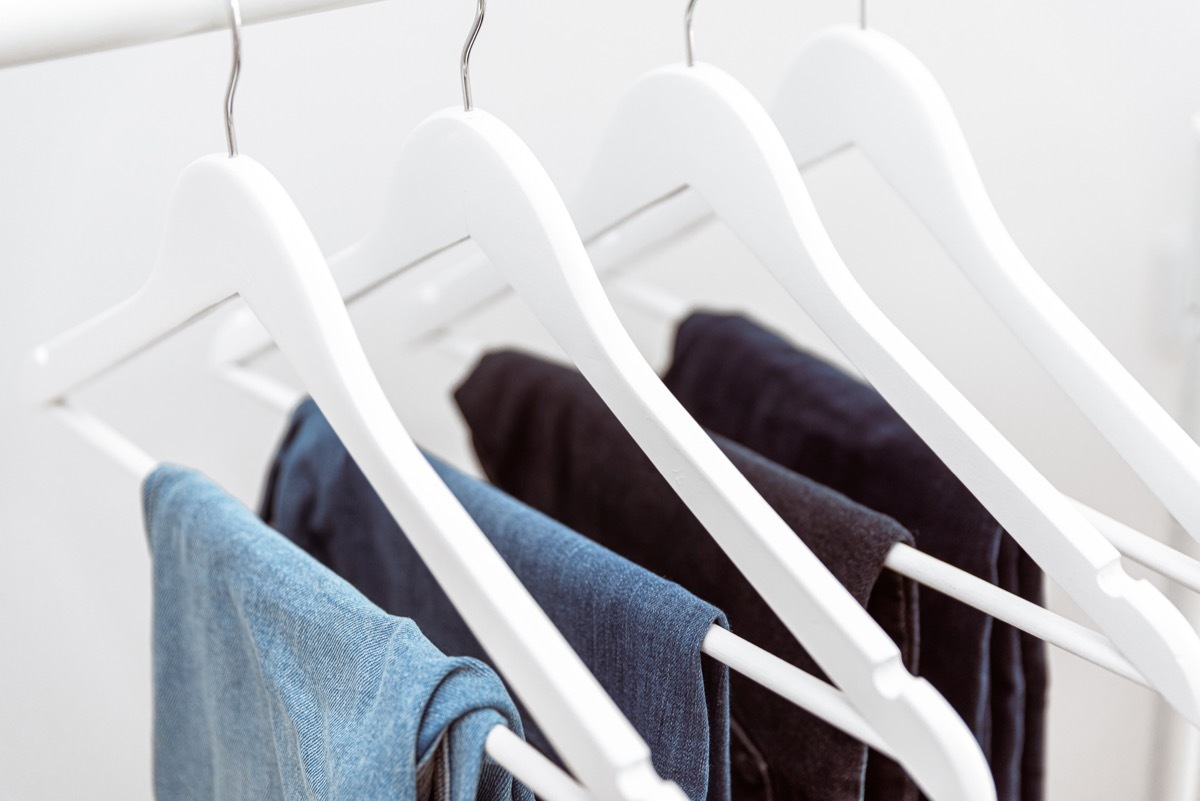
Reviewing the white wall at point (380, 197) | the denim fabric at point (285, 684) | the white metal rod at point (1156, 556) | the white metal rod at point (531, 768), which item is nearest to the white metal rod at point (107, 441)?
the denim fabric at point (285, 684)

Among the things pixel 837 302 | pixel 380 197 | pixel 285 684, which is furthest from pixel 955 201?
pixel 380 197

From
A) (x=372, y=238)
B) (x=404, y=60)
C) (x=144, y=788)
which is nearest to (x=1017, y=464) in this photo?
(x=372, y=238)

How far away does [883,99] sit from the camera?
0.54 m

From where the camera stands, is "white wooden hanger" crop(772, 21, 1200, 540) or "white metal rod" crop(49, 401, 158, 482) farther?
"white metal rod" crop(49, 401, 158, 482)

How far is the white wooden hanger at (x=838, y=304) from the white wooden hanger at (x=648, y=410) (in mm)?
79

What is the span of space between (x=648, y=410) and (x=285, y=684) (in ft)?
0.60

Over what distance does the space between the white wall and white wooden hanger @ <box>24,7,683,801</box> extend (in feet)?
0.90

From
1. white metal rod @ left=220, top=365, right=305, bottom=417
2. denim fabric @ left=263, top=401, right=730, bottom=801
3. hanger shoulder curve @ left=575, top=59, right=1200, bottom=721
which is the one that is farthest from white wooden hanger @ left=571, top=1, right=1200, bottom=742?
white metal rod @ left=220, top=365, right=305, bottom=417

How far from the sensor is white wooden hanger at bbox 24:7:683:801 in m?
0.35

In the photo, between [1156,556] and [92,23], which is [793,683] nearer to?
[1156,556]

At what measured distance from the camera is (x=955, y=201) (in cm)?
52

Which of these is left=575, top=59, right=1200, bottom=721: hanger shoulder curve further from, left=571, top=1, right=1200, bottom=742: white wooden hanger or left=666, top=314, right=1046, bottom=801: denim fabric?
left=666, top=314, right=1046, bottom=801: denim fabric

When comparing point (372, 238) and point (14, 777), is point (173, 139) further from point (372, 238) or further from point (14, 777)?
point (14, 777)

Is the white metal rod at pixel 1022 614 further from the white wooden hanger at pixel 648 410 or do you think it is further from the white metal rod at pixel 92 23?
the white metal rod at pixel 92 23
